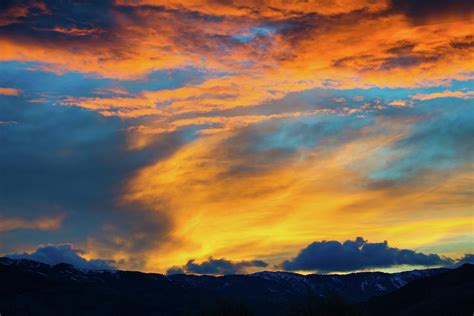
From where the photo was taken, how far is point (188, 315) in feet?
401

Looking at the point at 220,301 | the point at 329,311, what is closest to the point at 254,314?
the point at 220,301

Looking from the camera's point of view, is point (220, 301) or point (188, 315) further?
point (220, 301)

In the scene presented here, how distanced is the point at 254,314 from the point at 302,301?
1156 centimetres

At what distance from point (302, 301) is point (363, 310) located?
45.6ft

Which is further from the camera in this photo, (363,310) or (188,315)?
(363,310)

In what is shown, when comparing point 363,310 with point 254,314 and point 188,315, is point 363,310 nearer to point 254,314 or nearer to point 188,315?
point 254,314

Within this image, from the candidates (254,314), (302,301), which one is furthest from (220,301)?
(302,301)

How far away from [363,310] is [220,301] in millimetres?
32626

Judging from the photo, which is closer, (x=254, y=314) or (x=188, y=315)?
(x=188, y=315)

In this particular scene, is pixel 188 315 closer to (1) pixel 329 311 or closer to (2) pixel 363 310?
(1) pixel 329 311

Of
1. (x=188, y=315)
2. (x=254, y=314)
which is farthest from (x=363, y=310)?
(x=188, y=315)

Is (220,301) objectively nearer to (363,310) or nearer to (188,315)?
(188,315)

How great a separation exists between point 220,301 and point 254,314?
8.38m

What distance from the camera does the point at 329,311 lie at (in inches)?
5027
